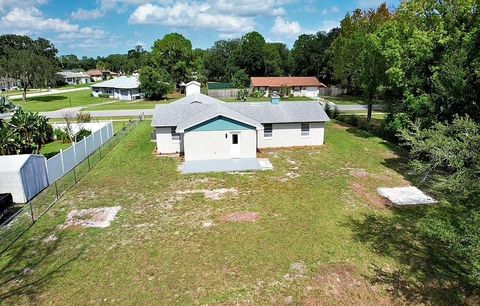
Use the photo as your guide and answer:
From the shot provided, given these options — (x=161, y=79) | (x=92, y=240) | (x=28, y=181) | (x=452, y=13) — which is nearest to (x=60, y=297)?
(x=92, y=240)

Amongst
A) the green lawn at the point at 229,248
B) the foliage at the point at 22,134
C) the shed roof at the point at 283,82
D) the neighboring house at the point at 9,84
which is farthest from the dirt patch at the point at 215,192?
the neighboring house at the point at 9,84

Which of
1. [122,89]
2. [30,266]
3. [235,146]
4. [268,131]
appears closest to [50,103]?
[122,89]

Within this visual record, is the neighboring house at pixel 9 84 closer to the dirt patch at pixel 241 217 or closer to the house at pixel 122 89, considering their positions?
the house at pixel 122 89

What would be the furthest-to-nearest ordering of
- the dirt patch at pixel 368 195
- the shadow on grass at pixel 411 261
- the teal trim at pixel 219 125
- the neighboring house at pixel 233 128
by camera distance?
the neighboring house at pixel 233 128, the teal trim at pixel 219 125, the dirt patch at pixel 368 195, the shadow on grass at pixel 411 261

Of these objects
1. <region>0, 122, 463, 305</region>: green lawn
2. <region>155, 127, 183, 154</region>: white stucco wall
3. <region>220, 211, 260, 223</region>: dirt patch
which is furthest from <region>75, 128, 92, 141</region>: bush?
<region>220, 211, 260, 223</region>: dirt patch

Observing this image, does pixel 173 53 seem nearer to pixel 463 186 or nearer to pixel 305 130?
pixel 305 130

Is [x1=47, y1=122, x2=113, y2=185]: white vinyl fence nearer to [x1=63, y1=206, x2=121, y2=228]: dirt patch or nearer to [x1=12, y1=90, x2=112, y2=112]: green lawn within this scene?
[x1=63, y1=206, x2=121, y2=228]: dirt patch

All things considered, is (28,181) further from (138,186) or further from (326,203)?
(326,203)
